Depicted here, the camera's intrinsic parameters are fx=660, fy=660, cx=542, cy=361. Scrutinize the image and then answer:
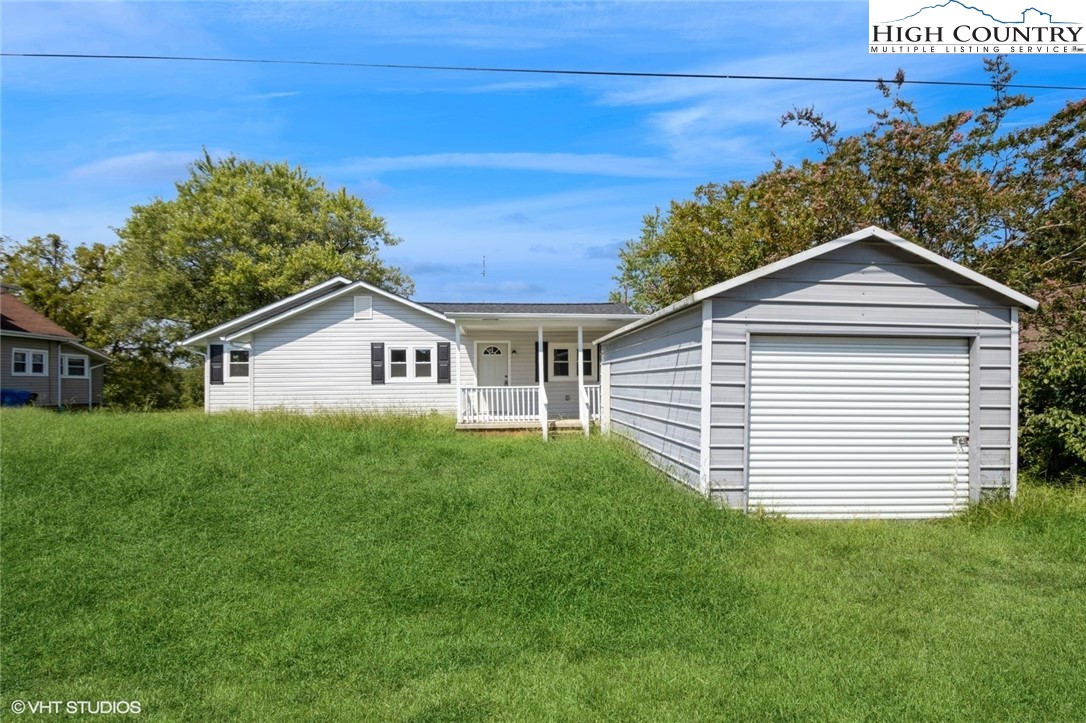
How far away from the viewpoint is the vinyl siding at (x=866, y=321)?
766cm

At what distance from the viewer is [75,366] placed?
26.9 meters

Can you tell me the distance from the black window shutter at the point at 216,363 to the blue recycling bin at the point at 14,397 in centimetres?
787

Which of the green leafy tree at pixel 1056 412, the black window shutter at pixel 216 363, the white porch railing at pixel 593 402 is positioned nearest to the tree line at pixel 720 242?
the green leafy tree at pixel 1056 412

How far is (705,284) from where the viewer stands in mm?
20531

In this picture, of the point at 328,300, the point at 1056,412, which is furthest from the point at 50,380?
the point at 1056,412

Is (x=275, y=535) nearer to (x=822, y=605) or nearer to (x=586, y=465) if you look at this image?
(x=586, y=465)

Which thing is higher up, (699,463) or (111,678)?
(699,463)

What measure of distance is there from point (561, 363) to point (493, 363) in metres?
1.98

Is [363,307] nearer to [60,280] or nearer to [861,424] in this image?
[861,424]

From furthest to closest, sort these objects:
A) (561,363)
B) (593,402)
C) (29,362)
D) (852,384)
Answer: (29,362), (561,363), (593,402), (852,384)

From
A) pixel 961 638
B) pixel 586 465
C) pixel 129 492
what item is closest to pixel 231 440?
pixel 129 492

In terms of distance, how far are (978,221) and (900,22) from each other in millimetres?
6849

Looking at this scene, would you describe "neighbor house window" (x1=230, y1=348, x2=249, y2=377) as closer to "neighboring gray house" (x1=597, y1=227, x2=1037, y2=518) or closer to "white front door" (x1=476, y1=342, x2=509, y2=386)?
"white front door" (x1=476, y1=342, x2=509, y2=386)

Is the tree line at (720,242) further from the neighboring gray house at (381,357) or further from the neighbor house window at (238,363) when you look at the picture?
the neighbor house window at (238,363)
